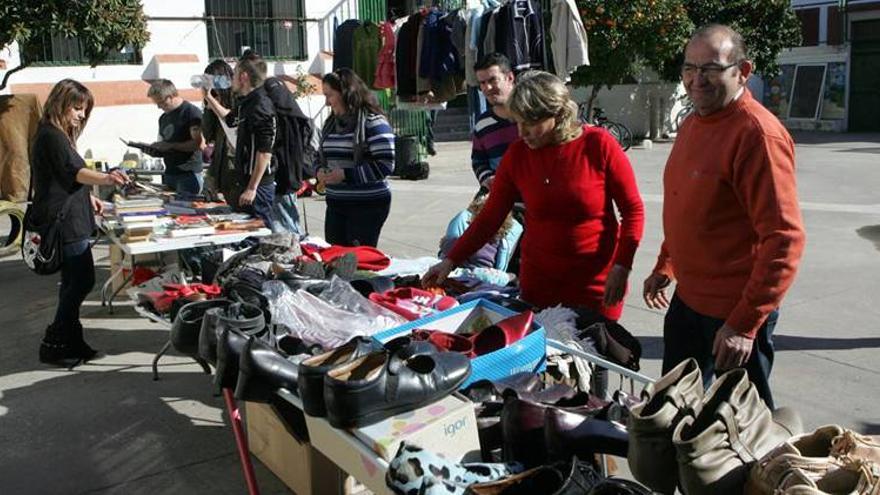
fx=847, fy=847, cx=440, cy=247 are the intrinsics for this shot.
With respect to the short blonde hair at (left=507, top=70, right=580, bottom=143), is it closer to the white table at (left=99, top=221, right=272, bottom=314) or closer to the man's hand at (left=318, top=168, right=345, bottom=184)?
the man's hand at (left=318, top=168, right=345, bottom=184)

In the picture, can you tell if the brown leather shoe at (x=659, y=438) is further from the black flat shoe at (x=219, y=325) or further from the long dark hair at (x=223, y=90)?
the long dark hair at (x=223, y=90)

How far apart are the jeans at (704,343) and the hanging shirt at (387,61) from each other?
754 centimetres

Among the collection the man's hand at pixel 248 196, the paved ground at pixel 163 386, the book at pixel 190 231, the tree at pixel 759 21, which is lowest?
the paved ground at pixel 163 386

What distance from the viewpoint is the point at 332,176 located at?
17.1 feet

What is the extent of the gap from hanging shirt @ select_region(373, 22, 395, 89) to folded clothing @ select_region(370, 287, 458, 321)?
22.6 ft

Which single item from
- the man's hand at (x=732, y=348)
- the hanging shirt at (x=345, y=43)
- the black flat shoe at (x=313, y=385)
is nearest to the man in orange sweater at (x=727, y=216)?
the man's hand at (x=732, y=348)

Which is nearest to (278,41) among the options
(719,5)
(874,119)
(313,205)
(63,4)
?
(313,205)

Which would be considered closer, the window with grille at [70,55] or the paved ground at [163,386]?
the paved ground at [163,386]

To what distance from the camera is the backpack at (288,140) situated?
5887mm

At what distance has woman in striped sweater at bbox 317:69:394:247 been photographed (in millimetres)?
5203

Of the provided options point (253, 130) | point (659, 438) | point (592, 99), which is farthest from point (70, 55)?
point (659, 438)

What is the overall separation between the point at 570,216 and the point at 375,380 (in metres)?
1.43

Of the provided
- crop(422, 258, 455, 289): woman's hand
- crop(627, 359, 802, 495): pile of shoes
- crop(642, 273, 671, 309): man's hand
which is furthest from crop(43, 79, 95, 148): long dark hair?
crop(627, 359, 802, 495): pile of shoes

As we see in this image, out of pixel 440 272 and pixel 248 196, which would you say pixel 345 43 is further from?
pixel 440 272
